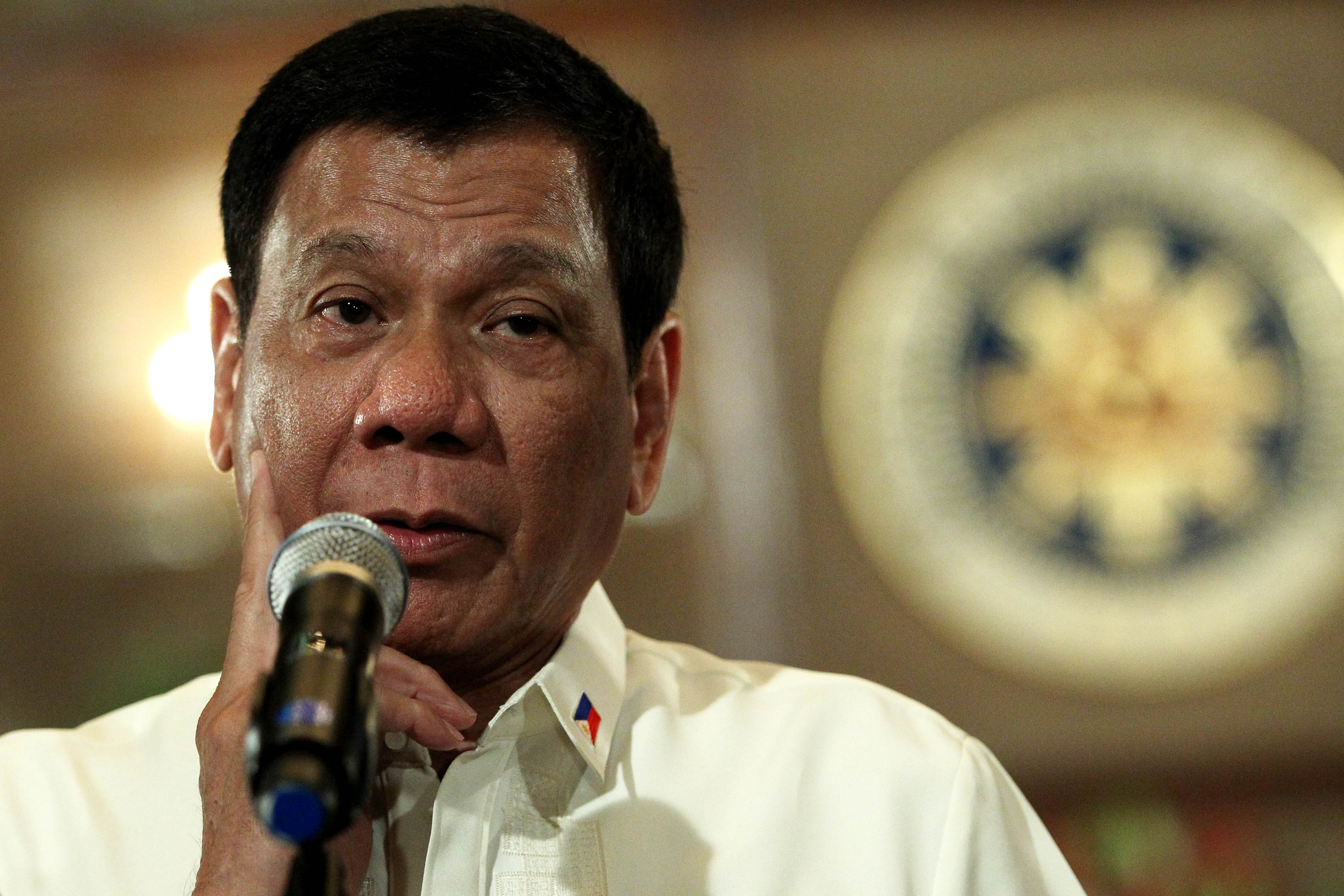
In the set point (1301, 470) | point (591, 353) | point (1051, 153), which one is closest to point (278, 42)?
point (1051, 153)

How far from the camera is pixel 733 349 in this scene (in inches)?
141

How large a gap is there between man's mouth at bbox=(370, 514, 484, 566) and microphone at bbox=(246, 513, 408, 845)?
0.48 metres

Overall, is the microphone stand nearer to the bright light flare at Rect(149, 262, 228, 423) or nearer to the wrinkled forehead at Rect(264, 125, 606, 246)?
the wrinkled forehead at Rect(264, 125, 606, 246)

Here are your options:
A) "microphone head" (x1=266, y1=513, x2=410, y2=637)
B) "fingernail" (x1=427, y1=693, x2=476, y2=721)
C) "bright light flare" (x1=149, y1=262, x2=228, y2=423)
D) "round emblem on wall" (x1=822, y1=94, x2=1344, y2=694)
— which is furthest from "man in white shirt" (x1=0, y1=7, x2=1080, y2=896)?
"bright light flare" (x1=149, y1=262, x2=228, y2=423)

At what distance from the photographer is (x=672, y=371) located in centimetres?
189

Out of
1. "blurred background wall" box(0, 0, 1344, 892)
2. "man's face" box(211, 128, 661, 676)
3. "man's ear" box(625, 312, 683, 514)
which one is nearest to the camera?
"man's face" box(211, 128, 661, 676)

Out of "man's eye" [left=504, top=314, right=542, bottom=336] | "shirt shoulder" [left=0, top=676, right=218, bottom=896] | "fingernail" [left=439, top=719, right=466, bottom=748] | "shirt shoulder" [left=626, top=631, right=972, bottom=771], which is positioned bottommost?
"shirt shoulder" [left=0, top=676, right=218, bottom=896]

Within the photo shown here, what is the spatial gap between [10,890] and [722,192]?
2587 millimetres

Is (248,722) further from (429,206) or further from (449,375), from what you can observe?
(429,206)

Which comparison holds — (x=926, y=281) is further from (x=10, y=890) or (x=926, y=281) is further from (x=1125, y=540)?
(x=10, y=890)

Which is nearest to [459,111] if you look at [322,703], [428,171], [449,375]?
[428,171]

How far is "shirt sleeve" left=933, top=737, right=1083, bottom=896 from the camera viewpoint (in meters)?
1.54

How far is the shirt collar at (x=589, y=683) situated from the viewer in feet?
5.03

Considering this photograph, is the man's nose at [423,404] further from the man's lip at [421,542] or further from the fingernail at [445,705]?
the fingernail at [445,705]
